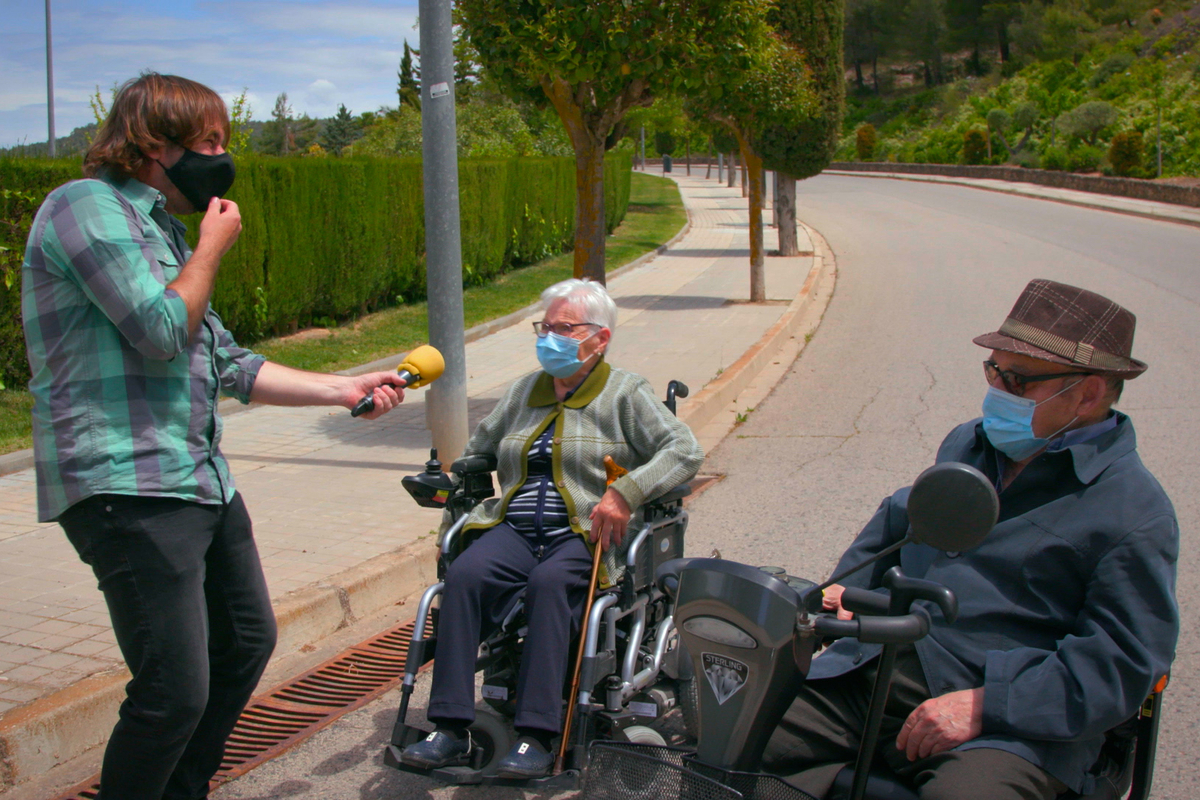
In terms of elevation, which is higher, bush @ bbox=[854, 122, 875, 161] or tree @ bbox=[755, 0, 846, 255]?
bush @ bbox=[854, 122, 875, 161]

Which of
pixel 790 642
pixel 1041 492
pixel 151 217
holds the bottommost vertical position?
pixel 790 642

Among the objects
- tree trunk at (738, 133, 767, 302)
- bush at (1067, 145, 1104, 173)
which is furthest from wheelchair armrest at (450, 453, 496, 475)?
bush at (1067, 145, 1104, 173)

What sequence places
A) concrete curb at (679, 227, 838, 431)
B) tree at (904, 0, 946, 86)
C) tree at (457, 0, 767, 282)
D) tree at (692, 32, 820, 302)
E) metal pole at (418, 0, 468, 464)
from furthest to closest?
tree at (904, 0, 946, 86)
tree at (692, 32, 820, 302)
concrete curb at (679, 227, 838, 431)
tree at (457, 0, 767, 282)
metal pole at (418, 0, 468, 464)

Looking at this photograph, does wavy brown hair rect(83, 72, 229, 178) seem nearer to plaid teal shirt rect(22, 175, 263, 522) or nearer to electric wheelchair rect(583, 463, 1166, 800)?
plaid teal shirt rect(22, 175, 263, 522)

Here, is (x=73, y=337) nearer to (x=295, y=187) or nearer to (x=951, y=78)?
(x=295, y=187)

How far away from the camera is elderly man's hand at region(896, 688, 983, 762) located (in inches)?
86.0

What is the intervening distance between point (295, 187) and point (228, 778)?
8.96m

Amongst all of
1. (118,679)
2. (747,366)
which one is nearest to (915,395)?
(747,366)

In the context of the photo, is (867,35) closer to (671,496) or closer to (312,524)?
(312,524)

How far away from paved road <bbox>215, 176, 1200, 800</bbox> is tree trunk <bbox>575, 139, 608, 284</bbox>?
184cm

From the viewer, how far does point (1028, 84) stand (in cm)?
5456

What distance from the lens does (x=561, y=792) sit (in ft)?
10.8

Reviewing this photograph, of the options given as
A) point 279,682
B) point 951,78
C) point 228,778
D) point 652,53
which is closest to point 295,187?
point 652,53

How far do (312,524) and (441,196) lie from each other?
6.88ft
